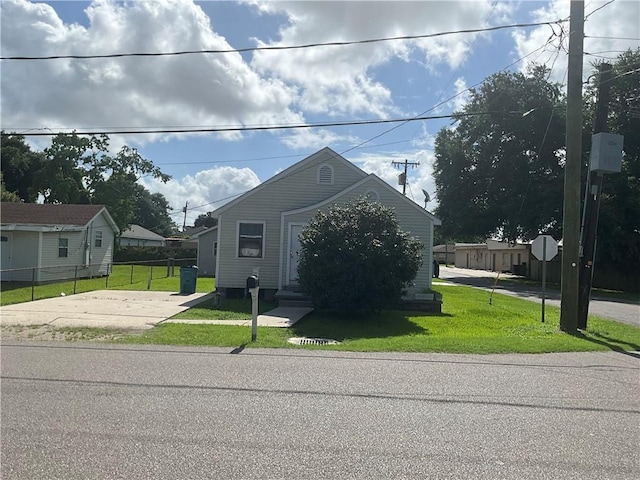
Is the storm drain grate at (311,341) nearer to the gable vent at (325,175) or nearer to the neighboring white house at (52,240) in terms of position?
the gable vent at (325,175)

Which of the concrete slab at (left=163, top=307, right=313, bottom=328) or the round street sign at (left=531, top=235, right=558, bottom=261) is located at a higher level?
the round street sign at (left=531, top=235, right=558, bottom=261)

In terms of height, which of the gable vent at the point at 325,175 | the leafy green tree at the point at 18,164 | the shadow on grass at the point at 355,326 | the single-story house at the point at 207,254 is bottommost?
the shadow on grass at the point at 355,326

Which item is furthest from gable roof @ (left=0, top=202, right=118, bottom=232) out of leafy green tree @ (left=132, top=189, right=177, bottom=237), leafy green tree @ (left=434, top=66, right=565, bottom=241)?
leafy green tree @ (left=132, top=189, right=177, bottom=237)

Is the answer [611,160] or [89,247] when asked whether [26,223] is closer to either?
[89,247]

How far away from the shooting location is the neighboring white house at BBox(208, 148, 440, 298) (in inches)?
753

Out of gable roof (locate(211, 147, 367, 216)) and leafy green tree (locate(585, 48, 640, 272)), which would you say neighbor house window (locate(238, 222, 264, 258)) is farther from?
leafy green tree (locate(585, 48, 640, 272))

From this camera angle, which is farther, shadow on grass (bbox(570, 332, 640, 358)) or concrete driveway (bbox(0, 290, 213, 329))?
concrete driveway (bbox(0, 290, 213, 329))

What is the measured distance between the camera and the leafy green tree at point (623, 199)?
33.9 meters

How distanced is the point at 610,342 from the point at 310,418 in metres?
8.83

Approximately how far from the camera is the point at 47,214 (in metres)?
28.9

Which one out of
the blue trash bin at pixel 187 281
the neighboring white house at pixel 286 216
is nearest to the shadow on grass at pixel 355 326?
the neighboring white house at pixel 286 216

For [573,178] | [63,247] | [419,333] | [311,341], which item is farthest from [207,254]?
[573,178]

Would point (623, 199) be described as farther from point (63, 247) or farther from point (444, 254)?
point (444, 254)

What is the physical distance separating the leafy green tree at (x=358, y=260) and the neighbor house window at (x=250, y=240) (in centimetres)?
509
